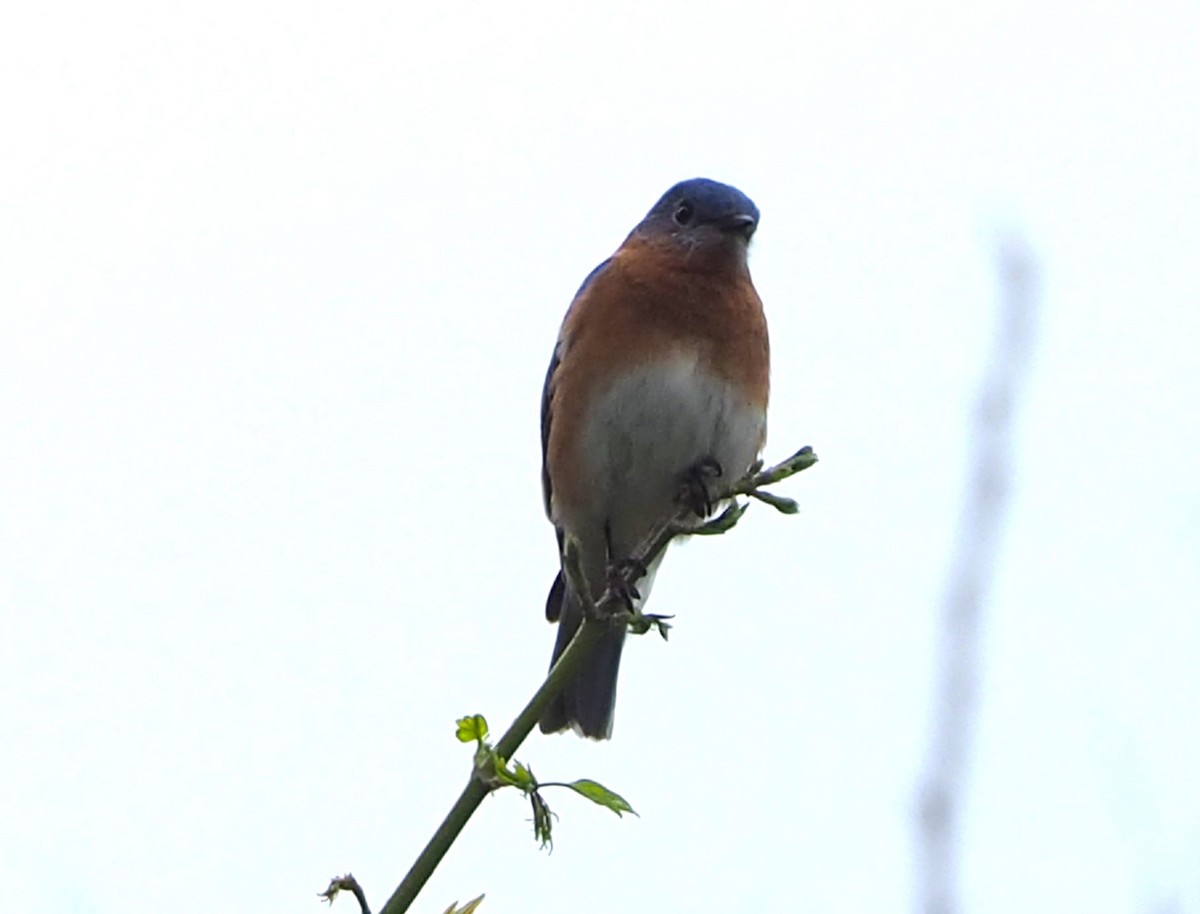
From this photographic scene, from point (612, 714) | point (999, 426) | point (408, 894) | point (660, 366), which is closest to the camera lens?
point (408, 894)

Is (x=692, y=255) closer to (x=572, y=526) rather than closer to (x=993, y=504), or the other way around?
(x=572, y=526)

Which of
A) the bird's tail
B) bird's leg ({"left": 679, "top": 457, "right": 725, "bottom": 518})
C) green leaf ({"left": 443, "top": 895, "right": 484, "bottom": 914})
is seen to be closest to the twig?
green leaf ({"left": 443, "top": 895, "right": 484, "bottom": 914})

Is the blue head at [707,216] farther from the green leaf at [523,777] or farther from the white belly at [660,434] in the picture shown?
the green leaf at [523,777]

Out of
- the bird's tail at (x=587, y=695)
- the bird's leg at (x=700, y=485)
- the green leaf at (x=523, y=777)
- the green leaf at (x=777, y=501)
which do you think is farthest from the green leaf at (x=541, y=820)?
the bird's tail at (x=587, y=695)

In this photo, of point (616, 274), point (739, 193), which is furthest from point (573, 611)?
point (739, 193)

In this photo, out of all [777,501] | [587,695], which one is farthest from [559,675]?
[587,695]

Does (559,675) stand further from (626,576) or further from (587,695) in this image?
(587,695)

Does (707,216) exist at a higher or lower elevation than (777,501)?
higher
